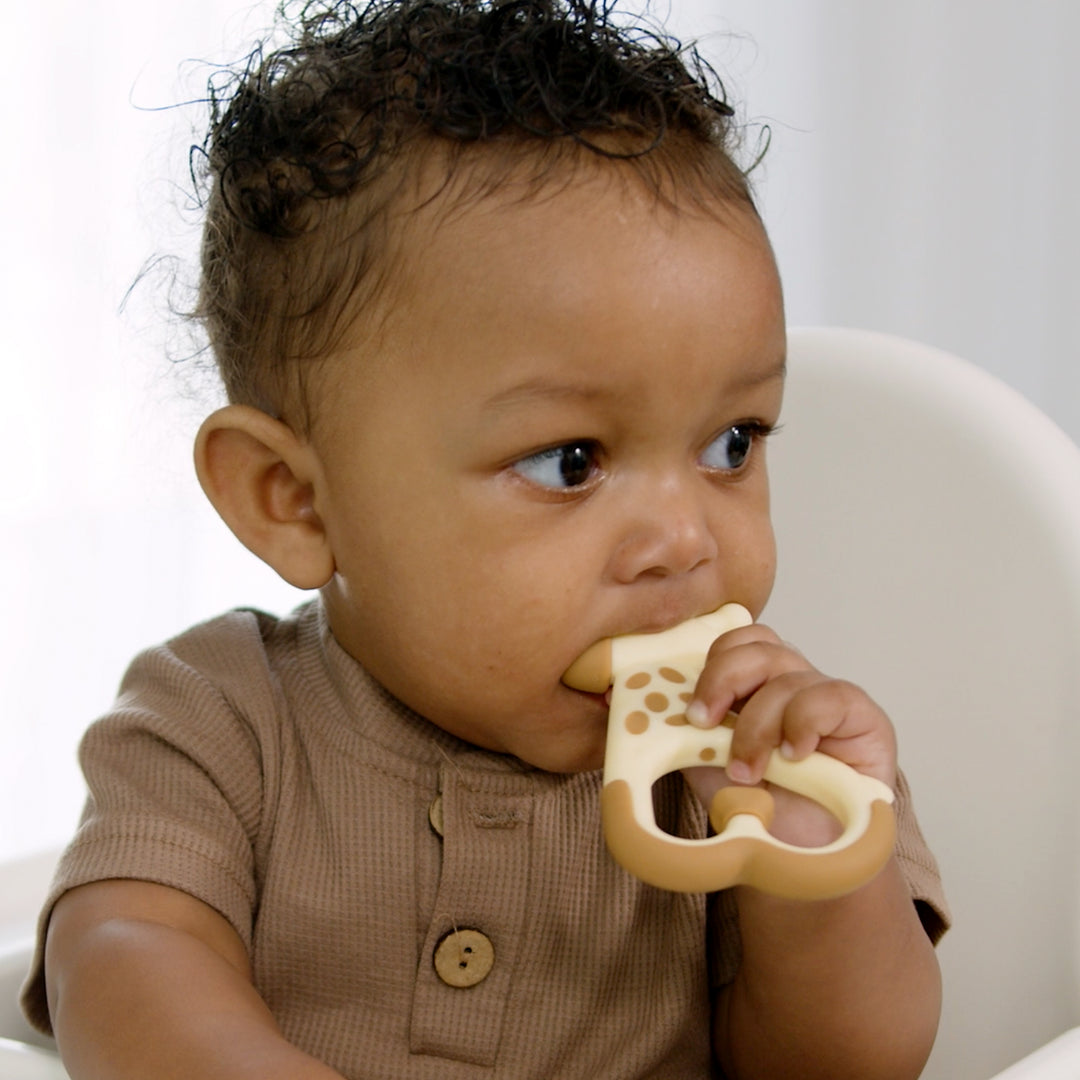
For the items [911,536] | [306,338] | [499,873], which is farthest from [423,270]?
[911,536]

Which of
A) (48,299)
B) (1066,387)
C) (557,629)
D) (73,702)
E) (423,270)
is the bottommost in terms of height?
(73,702)

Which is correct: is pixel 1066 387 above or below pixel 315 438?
below

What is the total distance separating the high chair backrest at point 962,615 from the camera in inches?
32.1

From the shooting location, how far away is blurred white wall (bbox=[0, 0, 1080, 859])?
155cm

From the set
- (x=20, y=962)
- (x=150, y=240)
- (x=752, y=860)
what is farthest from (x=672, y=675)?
(x=150, y=240)

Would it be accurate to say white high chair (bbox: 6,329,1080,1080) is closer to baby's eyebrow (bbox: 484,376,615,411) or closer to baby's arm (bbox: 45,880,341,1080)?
baby's arm (bbox: 45,880,341,1080)

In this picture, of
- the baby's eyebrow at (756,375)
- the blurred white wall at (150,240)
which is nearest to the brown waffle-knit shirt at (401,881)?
the baby's eyebrow at (756,375)

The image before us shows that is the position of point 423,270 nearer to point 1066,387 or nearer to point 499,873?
point 499,873

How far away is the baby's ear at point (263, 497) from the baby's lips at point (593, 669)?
146 mm

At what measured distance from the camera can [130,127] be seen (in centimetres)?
156

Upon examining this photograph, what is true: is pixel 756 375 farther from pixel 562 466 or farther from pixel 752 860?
pixel 752 860

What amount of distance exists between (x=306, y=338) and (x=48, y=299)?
0.94 metres

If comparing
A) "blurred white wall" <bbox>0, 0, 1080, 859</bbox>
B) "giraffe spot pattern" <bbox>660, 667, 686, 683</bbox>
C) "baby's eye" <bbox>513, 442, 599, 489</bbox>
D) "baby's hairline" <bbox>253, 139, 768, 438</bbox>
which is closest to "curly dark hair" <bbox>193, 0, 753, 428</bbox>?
"baby's hairline" <bbox>253, 139, 768, 438</bbox>

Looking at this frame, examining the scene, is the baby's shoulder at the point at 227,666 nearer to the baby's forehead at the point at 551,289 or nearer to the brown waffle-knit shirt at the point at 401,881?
the brown waffle-knit shirt at the point at 401,881
